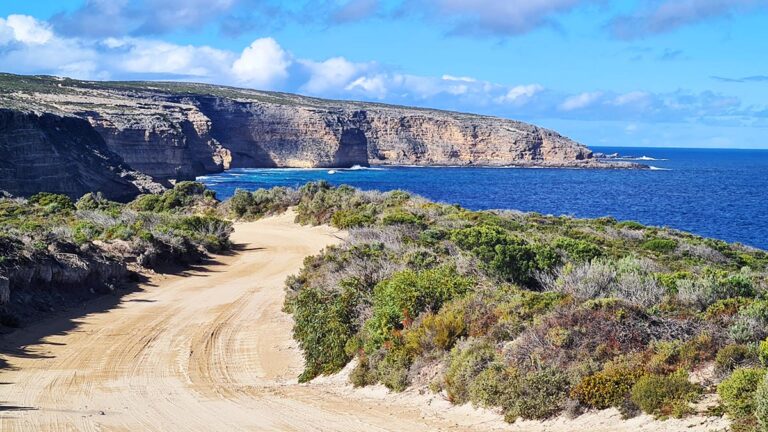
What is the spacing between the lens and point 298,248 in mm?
31875

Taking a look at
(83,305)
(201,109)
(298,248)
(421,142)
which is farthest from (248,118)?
(83,305)

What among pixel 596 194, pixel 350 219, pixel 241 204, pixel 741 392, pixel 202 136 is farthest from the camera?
pixel 202 136

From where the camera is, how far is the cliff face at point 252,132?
99.8 metres

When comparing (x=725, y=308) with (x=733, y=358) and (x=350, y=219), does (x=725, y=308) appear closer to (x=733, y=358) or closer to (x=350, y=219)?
(x=733, y=358)

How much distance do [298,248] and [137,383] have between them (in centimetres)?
1945

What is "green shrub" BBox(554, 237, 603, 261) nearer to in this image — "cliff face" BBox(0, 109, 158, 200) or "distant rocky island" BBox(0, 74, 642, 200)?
"cliff face" BBox(0, 109, 158, 200)

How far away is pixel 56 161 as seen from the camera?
2596 inches

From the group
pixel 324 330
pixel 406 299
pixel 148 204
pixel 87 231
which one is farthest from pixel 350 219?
pixel 406 299

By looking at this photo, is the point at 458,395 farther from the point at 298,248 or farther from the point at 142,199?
the point at 142,199

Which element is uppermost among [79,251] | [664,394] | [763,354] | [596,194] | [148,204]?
[763,354]

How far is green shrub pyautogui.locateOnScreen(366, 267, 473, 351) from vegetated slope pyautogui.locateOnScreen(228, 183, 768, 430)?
0.03m

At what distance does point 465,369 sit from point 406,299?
2.86m

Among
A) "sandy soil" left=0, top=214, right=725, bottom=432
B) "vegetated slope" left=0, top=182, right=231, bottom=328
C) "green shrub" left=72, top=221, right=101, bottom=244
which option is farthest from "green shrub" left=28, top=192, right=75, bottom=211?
"sandy soil" left=0, top=214, right=725, bottom=432

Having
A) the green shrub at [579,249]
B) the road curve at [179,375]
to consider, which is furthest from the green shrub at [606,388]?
the green shrub at [579,249]
